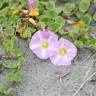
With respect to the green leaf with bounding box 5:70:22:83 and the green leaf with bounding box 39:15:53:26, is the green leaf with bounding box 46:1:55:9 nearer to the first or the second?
the green leaf with bounding box 39:15:53:26

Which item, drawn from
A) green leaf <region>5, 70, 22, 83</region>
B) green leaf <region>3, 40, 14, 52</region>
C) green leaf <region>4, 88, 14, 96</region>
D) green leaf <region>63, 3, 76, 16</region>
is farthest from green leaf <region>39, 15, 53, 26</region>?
green leaf <region>4, 88, 14, 96</region>

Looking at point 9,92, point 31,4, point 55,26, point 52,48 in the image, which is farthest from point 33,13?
point 9,92

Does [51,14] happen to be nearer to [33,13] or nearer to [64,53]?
[33,13]

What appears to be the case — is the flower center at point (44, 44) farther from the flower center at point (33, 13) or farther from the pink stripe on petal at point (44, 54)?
the flower center at point (33, 13)

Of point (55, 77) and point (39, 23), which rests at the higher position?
point (39, 23)

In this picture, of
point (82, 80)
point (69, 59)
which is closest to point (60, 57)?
point (69, 59)

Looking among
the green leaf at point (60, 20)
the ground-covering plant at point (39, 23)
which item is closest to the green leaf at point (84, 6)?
the ground-covering plant at point (39, 23)
